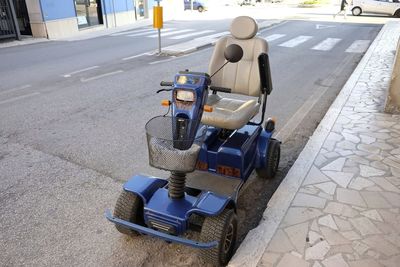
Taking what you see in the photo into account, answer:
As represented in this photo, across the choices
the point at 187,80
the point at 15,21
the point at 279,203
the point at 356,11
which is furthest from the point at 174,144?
the point at 356,11

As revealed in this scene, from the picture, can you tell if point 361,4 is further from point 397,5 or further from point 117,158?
point 117,158

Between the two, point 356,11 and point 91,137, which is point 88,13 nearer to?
point 91,137

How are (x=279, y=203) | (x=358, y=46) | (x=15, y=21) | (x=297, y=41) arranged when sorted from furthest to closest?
(x=15, y=21), (x=297, y=41), (x=358, y=46), (x=279, y=203)

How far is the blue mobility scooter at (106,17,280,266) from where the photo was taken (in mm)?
2576

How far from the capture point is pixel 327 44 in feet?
43.2

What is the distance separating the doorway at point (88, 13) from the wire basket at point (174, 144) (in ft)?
58.0

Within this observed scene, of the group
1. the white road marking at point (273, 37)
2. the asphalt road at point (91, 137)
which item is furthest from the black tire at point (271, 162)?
the white road marking at point (273, 37)

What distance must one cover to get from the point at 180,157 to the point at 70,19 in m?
17.3

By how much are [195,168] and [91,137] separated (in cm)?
288

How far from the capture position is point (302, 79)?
8461 mm

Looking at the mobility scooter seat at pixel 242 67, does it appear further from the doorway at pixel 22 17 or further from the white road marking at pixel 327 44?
the doorway at pixel 22 17

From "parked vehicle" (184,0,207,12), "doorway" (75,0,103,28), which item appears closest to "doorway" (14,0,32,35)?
"doorway" (75,0,103,28)

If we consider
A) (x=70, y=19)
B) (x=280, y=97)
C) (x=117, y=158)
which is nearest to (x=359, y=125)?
(x=280, y=97)

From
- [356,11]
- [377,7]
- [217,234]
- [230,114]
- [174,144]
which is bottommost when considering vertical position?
[356,11]
